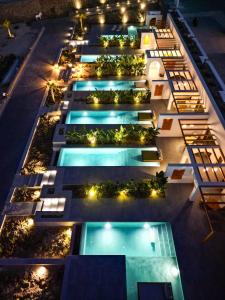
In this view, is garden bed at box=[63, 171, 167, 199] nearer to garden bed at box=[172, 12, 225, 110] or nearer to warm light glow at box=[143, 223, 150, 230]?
warm light glow at box=[143, 223, 150, 230]

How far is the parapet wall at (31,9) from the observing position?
135ft

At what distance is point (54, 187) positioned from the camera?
728 inches

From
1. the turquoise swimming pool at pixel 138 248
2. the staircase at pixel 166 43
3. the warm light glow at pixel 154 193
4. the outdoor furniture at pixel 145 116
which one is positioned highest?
the staircase at pixel 166 43

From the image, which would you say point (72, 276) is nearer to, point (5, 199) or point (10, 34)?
point (5, 199)

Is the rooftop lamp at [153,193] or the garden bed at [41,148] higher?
the garden bed at [41,148]

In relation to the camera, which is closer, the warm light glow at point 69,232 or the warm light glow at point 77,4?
the warm light glow at point 69,232

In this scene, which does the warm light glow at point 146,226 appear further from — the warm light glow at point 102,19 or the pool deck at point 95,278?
the warm light glow at point 102,19

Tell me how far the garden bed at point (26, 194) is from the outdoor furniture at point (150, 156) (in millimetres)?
8860

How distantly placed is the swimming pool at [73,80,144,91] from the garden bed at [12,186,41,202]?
14.1 meters

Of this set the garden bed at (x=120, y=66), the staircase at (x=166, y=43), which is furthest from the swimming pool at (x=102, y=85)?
the staircase at (x=166, y=43)

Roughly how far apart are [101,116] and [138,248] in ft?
46.3

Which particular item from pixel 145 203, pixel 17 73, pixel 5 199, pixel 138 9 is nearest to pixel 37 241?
pixel 5 199

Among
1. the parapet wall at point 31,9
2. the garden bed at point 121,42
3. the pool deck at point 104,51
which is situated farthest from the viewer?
the parapet wall at point 31,9

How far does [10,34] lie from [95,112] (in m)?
24.3
